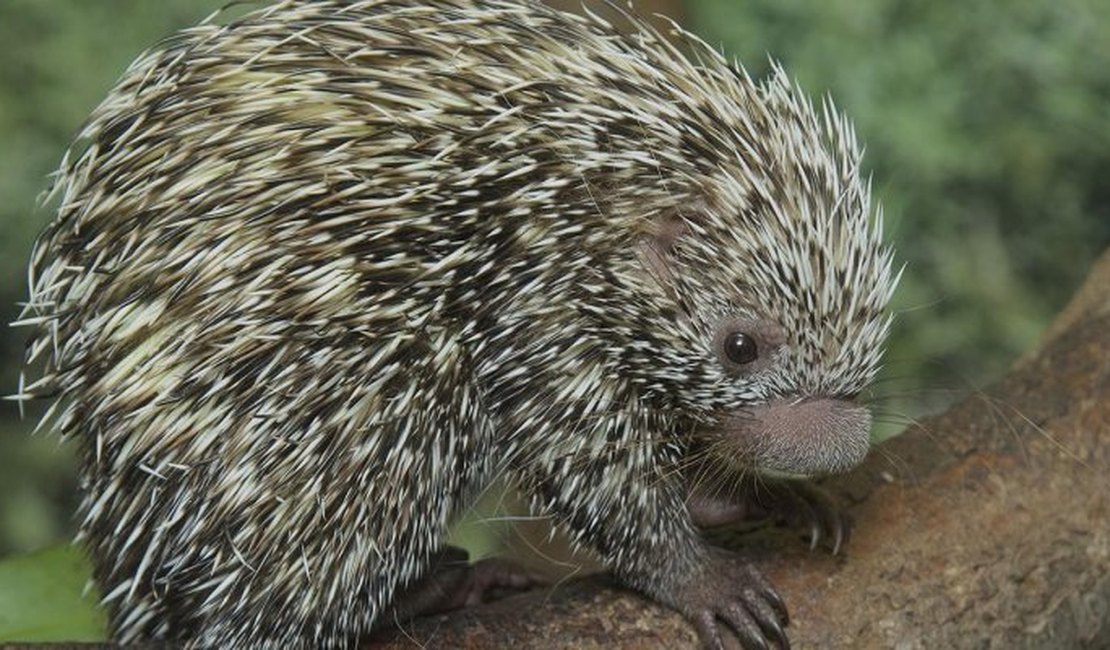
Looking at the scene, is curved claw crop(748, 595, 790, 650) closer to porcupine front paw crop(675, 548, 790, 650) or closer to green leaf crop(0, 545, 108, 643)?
porcupine front paw crop(675, 548, 790, 650)

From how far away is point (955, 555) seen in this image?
2.78m

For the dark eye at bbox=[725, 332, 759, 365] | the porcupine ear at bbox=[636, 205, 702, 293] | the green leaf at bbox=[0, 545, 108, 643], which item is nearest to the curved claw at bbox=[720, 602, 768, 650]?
the dark eye at bbox=[725, 332, 759, 365]

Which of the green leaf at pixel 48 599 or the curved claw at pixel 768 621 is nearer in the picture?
the curved claw at pixel 768 621

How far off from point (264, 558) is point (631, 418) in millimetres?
730

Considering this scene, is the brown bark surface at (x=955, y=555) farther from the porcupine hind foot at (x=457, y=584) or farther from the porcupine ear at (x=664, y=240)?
the porcupine ear at (x=664, y=240)

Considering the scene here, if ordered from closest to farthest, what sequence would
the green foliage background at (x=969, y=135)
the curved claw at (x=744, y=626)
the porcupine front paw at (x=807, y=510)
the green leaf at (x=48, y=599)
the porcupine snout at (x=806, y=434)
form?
the porcupine snout at (x=806, y=434), the curved claw at (x=744, y=626), the porcupine front paw at (x=807, y=510), the green leaf at (x=48, y=599), the green foliage background at (x=969, y=135)

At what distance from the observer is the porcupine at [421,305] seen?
2.30m

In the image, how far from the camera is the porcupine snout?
2455 mm

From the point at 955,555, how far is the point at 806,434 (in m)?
0.56

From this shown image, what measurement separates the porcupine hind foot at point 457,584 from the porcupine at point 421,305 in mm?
40

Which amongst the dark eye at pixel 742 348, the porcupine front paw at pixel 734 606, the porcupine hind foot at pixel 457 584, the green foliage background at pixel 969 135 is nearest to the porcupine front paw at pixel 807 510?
the porcupine front paw at pixel 734 606

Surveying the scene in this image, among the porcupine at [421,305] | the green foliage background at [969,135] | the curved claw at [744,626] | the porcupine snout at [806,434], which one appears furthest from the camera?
the green foliage background at [969,135]

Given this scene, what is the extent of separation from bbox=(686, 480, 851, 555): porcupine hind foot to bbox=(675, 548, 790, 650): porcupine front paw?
0.60 ft

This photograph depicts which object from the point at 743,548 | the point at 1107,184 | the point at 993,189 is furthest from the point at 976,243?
the point at 743,548
